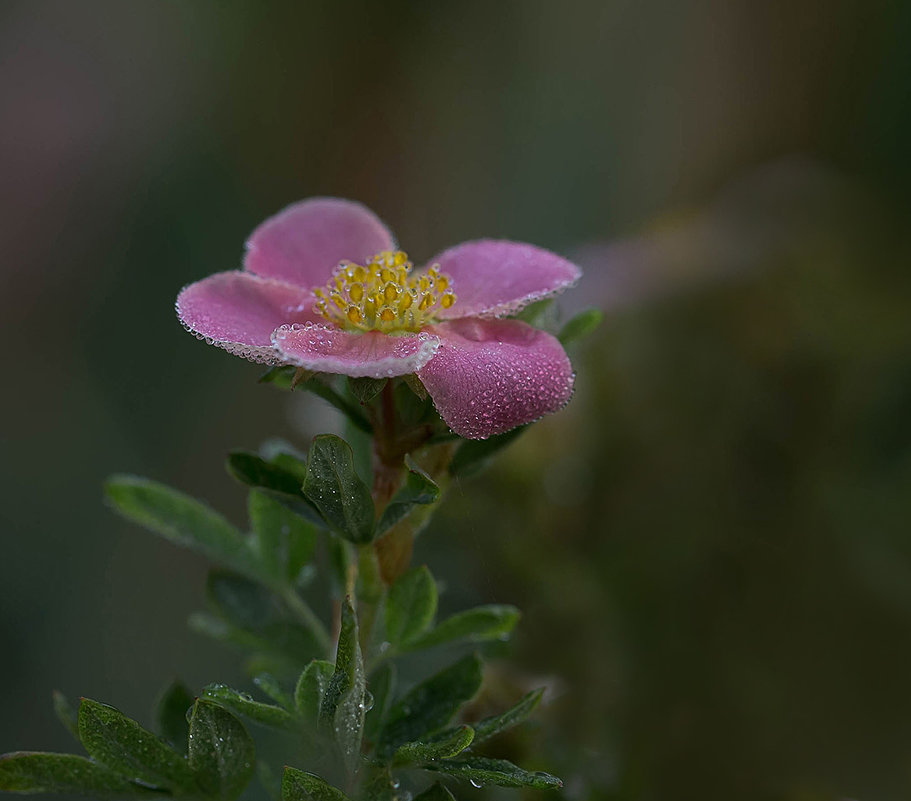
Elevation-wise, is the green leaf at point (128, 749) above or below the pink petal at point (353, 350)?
below

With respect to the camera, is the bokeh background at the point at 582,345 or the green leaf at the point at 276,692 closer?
the green leaf at the point at 276,692

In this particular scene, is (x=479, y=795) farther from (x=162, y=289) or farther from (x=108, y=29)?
(x=108, y=29)

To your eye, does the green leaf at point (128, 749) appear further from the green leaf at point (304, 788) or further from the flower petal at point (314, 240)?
the flower petal at point (314, 240)

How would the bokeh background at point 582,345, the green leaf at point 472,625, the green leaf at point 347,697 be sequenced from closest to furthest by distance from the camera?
the green leaf at point 347,697
the green leaf at point 472,625
the bokeh background at point 582,345

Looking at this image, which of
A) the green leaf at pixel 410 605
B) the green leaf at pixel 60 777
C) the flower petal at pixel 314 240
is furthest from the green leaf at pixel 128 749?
the flower petal at pixel 314 240

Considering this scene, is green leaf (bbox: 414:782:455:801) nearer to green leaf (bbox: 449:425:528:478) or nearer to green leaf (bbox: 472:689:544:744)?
green leaf (bbox: 472:689:544:744)

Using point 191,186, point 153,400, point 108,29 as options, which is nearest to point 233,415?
point 153,400
